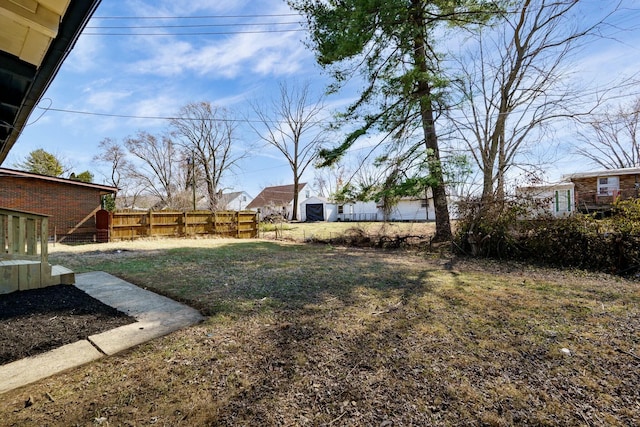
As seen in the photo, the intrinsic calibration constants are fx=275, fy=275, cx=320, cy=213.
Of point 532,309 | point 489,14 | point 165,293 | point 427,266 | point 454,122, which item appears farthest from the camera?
point 454,122

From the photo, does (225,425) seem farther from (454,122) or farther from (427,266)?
(454,122)

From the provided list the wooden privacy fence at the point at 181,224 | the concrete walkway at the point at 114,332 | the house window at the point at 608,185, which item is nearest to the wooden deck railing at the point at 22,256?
the concrete walkway at the point at 114,332

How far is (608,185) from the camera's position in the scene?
15.6 metres

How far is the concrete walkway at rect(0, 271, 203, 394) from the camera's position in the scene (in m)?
2.00

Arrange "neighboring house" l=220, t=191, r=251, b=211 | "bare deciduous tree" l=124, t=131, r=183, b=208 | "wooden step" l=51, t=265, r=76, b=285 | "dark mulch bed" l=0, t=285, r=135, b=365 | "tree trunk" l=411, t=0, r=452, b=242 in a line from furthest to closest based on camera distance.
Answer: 1. "neighboring house" l=220, t=191, r=251, b=211
2. "bare deciduous tree" l=124, t=131, r=183, b=208
3. "tree trunk" l=411, t=0, r=452, b=242
4. "wooden step" l=51, t=265, r=76, b=285
5. "dark mulch bed" l=0, t=285, r=135, b=365

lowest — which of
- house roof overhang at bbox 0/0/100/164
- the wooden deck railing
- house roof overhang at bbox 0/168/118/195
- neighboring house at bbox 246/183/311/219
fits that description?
the wooden deck railing

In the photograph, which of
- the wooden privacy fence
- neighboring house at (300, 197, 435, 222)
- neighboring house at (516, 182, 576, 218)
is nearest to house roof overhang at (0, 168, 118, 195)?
the wooden privacy fence

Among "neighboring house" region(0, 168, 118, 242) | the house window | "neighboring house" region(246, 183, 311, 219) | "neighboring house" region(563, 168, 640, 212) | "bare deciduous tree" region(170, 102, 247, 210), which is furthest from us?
"neighboring house" region(246, 183, 311, 219)

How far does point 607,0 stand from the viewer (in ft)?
19.9

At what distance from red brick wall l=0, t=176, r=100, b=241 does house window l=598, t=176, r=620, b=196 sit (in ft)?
85.4

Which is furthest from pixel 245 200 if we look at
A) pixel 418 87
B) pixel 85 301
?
pixel 85 301

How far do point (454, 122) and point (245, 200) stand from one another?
127 feet

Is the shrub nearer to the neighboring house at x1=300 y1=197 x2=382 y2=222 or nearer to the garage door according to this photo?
the neighboring house at x1=300 y1=197 x2=382 y2=222

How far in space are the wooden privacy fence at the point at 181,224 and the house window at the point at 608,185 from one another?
19350 millimetres
